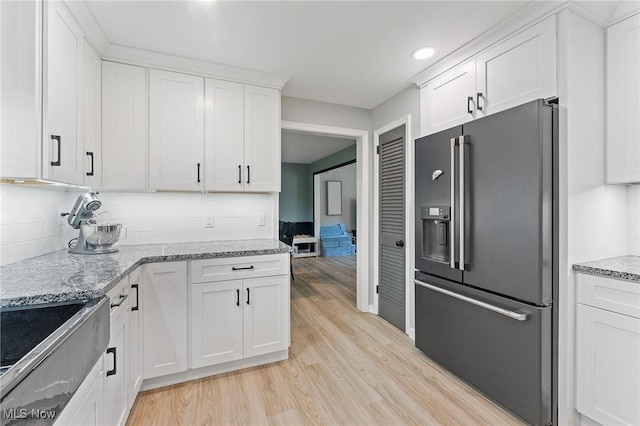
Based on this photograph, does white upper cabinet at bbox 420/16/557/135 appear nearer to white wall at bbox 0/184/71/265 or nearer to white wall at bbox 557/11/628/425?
white wall at bbox 557/11/628/425

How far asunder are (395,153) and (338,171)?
5.56 m

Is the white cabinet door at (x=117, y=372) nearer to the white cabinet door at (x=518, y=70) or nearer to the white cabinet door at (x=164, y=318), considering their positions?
the white cabinet door at (x=164, y=318)

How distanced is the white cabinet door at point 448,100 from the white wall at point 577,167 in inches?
22.0

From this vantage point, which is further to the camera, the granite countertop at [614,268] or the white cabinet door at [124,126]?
the white cabinet door at [124,126]

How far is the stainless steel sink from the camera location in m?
0.62

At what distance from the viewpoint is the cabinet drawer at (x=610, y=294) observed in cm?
139

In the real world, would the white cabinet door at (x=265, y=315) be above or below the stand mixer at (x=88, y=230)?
below

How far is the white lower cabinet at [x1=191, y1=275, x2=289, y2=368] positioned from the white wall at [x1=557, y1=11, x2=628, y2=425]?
178 cm

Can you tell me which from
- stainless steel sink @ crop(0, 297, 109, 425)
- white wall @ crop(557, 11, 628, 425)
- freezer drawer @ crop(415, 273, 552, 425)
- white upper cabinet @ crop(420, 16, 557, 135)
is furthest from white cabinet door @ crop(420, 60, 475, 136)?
stainless steel sink @ crop(0, 297, 109, 425)

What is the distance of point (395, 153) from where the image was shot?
3002 millimetres

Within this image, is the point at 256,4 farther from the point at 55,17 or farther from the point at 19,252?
the point at 19,252

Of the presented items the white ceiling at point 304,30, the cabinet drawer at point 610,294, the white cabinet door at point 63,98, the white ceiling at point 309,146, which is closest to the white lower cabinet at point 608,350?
the cabinet drawer at point 610,294

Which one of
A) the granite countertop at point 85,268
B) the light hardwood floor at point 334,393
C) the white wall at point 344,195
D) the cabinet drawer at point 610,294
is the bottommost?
the light hardwood floor at point 334,393

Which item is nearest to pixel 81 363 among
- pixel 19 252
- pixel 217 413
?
pixel 217 413
